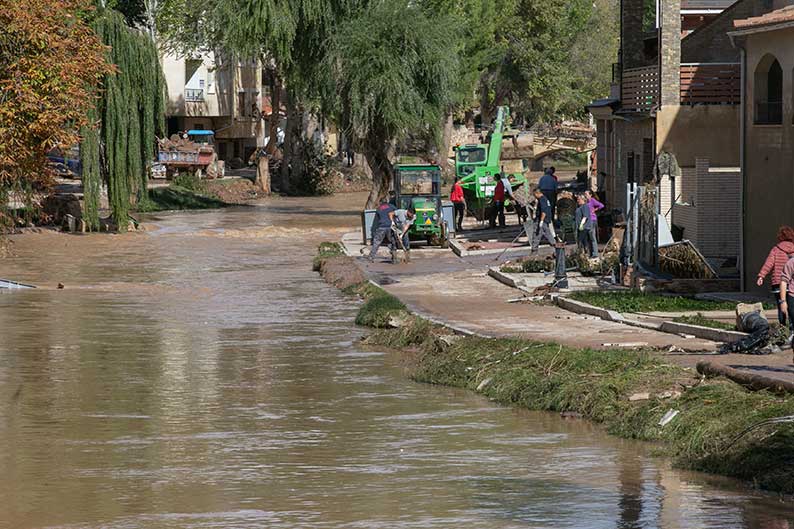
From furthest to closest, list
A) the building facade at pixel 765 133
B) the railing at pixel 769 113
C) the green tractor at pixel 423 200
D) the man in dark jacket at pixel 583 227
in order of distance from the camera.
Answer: the green tractor at pixel 423 200 < the man in dark jacket at pixel 583 227 < the railing at pixel 769 113 < the building facade at pixel 765 133

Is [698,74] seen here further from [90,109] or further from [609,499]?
[609,499]

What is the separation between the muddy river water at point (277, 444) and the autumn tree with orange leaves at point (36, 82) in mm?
9907

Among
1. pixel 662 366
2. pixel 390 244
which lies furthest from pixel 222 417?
pixel 390 244

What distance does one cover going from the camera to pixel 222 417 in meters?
18.2

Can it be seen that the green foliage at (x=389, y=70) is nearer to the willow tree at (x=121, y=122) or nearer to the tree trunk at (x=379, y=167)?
the tree trunk at (x=379, y=167)

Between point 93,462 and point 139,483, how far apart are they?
3.91 feet

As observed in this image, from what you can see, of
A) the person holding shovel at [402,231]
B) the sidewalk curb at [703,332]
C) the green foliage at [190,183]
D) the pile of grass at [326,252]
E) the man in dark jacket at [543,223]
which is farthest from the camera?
the green foliage at [190,183]

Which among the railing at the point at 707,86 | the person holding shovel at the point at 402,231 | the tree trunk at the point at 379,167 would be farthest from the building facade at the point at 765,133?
the tree trunk at the point at 379,167

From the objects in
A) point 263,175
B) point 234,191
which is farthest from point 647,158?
point 263,175

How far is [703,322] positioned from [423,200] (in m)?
18.6

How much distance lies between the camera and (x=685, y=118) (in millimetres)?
35375

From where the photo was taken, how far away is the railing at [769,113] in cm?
2662

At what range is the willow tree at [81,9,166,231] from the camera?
47312 millimetres

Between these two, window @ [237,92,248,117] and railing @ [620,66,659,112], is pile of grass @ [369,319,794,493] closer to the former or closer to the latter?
railing @ [620,66,659,112]
